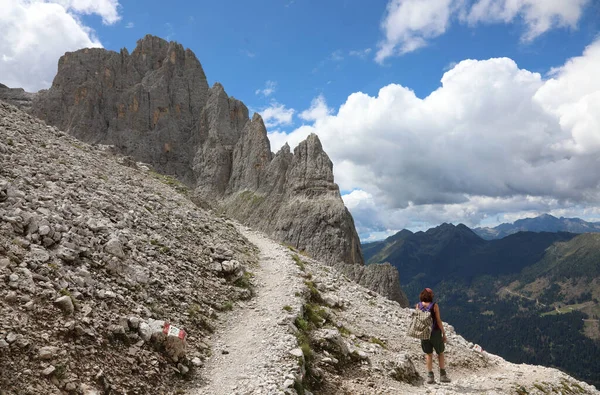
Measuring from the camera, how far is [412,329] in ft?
50.3

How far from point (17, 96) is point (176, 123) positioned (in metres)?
66.4

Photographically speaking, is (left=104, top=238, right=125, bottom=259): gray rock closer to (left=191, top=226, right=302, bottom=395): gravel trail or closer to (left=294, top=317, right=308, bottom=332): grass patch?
(left=191, top=226, right=302, bottom=395): gravel trail

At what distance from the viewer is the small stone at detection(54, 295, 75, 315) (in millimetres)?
10602

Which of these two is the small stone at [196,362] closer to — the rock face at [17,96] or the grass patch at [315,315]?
the grass patch at [315,315]

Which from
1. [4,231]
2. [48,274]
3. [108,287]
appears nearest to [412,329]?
[108,287]

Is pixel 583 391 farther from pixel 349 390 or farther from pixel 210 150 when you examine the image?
pixel 210 150

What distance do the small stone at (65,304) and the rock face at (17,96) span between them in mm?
158712

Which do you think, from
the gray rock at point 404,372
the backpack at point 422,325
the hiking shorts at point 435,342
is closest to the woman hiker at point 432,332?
the hiking shorts at point 435,342

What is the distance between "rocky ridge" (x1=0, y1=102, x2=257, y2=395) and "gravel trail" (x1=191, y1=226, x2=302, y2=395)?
25.1 inches

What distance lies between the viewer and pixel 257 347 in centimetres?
1441

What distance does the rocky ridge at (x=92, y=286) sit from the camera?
9234 millimetres

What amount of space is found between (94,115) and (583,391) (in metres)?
150

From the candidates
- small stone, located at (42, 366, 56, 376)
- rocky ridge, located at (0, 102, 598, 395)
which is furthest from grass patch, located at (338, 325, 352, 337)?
small stone, located at (42, 366, 56, 376)

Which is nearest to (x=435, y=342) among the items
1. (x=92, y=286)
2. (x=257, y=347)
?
(x=257, y=347)
